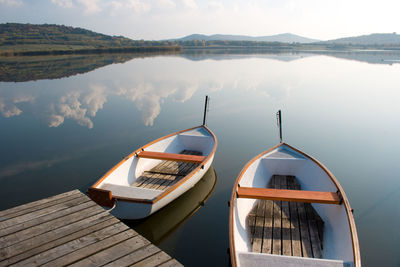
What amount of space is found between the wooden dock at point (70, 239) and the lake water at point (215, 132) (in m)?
2.93

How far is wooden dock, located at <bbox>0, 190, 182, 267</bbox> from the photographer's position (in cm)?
325

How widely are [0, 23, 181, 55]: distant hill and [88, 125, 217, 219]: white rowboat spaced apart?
71288 millimetres

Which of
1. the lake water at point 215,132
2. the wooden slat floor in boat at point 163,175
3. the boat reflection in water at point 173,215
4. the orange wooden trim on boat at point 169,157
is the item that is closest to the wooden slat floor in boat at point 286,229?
the lake water at point 215,132

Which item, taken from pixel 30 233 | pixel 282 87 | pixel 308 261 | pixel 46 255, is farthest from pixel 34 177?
pixel 282 87

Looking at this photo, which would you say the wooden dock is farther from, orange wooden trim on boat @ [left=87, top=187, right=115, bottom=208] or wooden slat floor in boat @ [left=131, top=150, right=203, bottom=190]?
wooden slat floor in boat @ [left=131, top=150, right=203, bottom=190]

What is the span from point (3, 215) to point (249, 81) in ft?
95.9

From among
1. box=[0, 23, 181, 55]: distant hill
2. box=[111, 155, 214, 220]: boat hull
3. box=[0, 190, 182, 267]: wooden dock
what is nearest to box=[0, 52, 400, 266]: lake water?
box=[111, 155, 214, 220]: boat hull

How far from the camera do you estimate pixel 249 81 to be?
3091 centimetres

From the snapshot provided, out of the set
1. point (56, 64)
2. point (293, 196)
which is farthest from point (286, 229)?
point (56, 64)

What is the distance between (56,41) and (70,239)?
14916 cm

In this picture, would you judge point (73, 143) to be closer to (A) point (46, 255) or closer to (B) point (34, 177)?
(B) point (34, 177)

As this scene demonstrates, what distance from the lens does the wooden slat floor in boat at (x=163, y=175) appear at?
817 centimetres

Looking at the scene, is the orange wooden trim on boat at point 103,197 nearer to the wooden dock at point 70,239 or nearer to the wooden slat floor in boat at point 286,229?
the wooden dock at point 70,239

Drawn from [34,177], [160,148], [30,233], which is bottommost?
[34,177]
